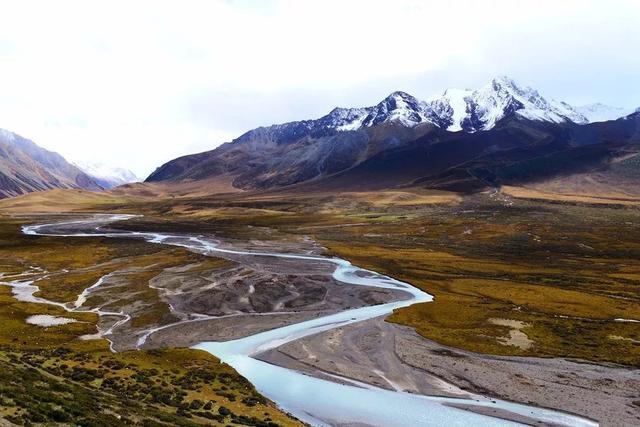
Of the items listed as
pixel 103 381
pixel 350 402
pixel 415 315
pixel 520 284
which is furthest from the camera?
pixel 520 284

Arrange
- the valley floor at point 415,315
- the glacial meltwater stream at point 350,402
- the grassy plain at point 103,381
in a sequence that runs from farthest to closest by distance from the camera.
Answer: the valley floor at point 415,315 → the glacial meltwater stream at point 350,402 → the grassy plain at point 103,381

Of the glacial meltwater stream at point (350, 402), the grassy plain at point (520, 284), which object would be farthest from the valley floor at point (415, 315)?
the glacial meltwater stream at point (350, 402)

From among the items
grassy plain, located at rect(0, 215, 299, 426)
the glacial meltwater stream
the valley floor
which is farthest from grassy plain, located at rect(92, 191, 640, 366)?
grassy plain, located at rect(0, 215, 299, 426)

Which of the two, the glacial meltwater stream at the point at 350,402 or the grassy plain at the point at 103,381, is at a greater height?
the grassy plain at the point at 103,381

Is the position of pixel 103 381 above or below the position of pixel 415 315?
above

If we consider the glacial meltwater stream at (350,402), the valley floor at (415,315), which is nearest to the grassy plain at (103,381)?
the valley floor at (415,315)

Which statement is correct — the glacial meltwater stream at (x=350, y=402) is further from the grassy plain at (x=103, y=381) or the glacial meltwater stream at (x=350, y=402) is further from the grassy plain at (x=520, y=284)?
the grassy plain at (x=520, y=284)

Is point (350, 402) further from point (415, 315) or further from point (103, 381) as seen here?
point (415, 315)

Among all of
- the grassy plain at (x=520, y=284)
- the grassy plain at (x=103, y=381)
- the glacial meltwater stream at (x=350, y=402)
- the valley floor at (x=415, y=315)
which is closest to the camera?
the grassy plain at (x=103, y=381)

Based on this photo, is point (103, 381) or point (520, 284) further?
point (520, 284)

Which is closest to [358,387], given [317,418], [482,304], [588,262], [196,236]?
[317,418]

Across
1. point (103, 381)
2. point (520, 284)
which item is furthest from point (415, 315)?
point (103, 381)

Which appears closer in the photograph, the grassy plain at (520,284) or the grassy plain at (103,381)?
the grassy plain at (103,381)

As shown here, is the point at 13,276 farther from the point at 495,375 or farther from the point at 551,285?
the point at 551,285
